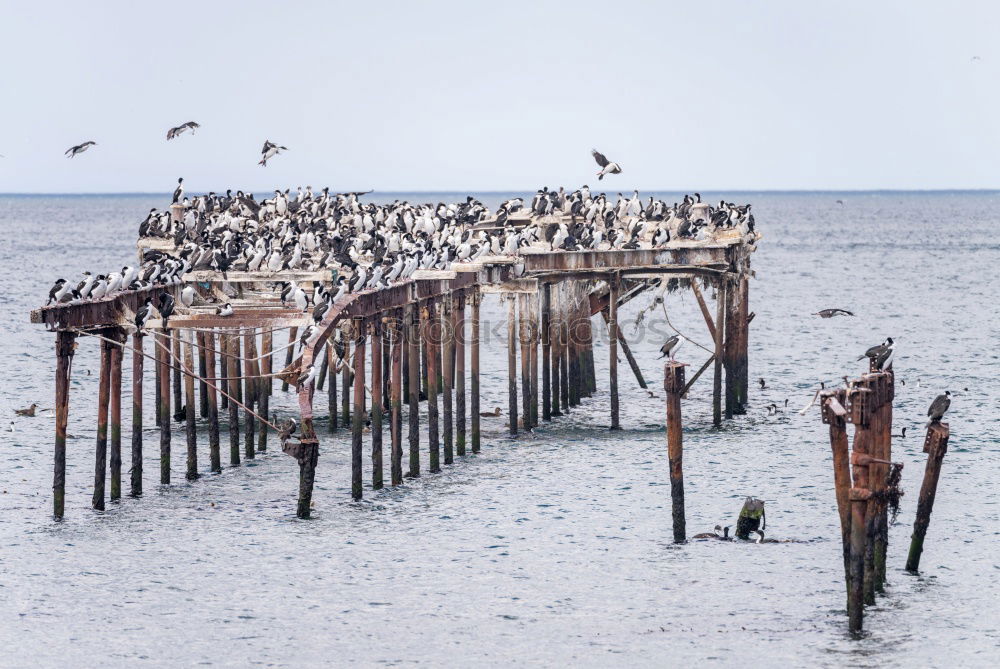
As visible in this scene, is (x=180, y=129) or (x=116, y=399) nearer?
(x=116, y=399)

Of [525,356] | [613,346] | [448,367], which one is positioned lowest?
[448,367]

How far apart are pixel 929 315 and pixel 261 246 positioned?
46.0m

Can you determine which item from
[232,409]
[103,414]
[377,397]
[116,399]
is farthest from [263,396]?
[103,414]

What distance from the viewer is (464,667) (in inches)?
779

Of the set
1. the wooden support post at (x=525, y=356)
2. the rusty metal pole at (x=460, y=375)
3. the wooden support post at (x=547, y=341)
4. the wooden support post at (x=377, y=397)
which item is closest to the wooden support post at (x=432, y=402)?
the rusty metal pole at (x=460, y=375)

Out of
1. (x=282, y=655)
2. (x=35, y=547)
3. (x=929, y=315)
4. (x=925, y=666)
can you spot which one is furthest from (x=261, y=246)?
(x=929, y=315)

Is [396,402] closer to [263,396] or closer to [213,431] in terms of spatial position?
[213,431]

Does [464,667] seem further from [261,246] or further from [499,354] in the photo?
[499,354]

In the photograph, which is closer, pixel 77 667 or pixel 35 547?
pixel 77 667

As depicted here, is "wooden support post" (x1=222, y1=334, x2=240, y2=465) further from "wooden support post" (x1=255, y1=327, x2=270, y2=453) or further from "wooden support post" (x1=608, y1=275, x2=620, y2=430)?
"wooden support post" (x1=608, y1=275, x2=620, y2=430)

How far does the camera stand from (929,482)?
2150 centimetres

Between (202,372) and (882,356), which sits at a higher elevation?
(882,356)

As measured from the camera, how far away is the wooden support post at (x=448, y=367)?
30.8m

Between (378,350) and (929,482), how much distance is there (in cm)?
1094
